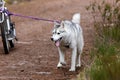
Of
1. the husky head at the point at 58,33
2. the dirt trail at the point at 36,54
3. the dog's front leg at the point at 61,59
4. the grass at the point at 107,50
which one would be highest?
the husky head at the point at 58,33

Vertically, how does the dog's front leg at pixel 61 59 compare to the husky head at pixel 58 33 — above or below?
below

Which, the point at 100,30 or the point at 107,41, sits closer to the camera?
the point at 107,41

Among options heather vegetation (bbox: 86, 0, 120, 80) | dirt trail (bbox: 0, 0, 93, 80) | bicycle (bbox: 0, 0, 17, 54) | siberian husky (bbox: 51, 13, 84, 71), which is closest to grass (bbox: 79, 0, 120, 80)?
heather vegetation (bbox: 86, 0, 120, 80)

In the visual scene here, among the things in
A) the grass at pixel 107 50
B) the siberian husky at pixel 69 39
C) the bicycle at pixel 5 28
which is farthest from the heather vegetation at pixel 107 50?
the bicycle at pixel 5 28

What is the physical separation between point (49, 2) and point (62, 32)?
14.9 m

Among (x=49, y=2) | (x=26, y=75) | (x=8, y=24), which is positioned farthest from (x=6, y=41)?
(x=49, y=2)

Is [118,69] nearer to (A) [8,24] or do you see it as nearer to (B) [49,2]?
(A) [8,24]

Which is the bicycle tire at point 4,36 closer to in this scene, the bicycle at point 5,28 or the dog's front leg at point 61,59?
the bicycle at point 5,28

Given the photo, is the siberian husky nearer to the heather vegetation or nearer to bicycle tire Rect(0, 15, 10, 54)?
the heather vegetation

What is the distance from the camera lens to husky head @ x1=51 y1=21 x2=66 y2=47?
307 inches

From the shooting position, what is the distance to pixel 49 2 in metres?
22.8

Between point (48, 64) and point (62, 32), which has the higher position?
point (62, 32)

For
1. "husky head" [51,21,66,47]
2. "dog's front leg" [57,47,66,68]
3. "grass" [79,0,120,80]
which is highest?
"husky head" [51,21,66,47]

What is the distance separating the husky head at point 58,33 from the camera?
7810mm
